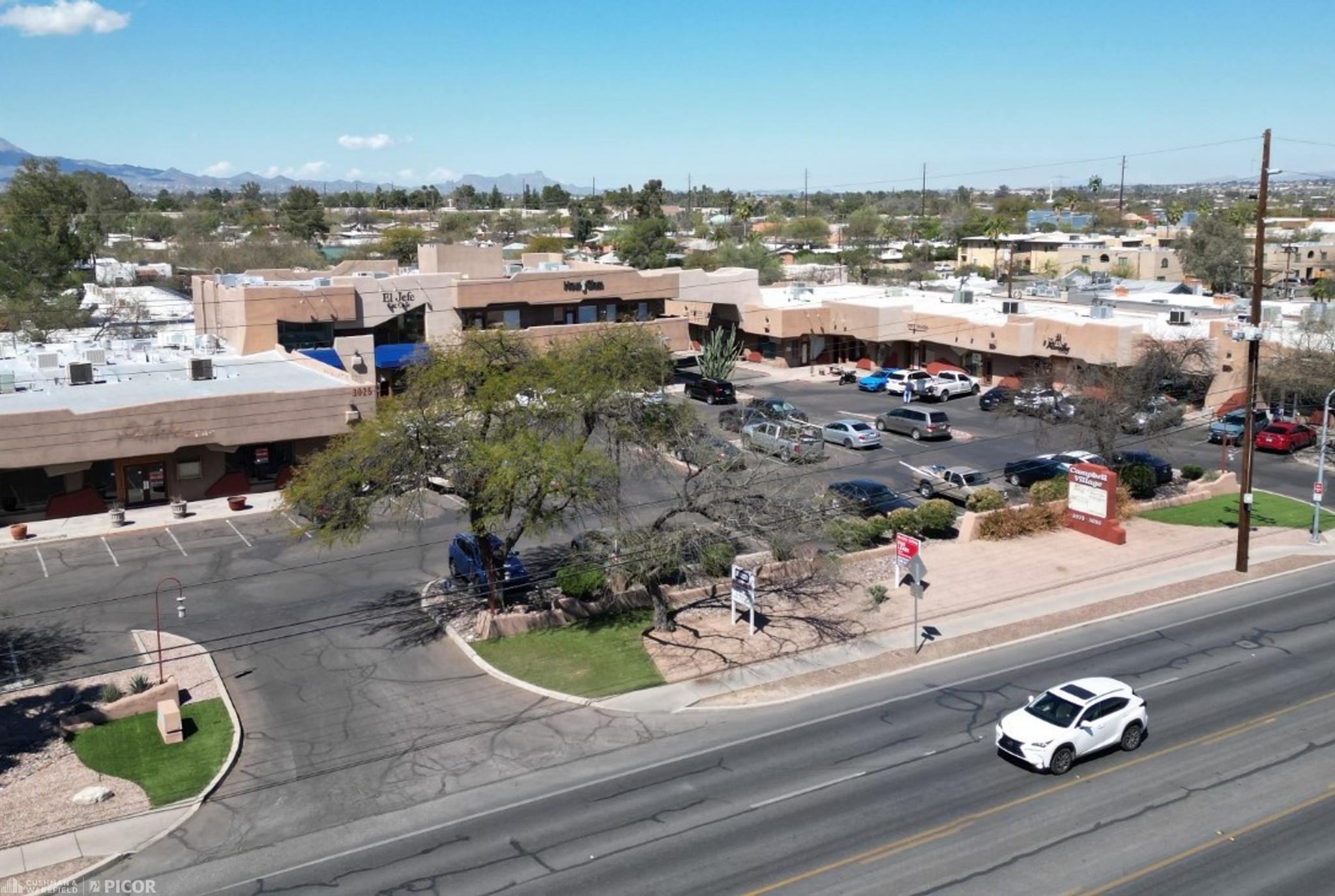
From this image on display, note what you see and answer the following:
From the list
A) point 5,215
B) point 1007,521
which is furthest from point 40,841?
point 5,215

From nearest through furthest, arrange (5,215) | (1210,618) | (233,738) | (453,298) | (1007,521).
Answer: (233,738) < (1210,618) < (1007,521) < (453,298) < (5,215)

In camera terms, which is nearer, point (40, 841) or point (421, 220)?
point (40, 841)

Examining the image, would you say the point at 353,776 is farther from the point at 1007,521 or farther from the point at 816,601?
the point at 1007,521

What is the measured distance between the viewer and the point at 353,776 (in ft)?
70.5

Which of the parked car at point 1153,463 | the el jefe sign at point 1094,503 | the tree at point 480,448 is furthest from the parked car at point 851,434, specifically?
the tree at point 480,448

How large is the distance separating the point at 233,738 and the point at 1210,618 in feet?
79.7

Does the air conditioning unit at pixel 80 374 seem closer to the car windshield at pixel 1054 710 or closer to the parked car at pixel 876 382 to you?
the car windshield at pixel 1054 710

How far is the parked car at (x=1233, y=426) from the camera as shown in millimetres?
48688

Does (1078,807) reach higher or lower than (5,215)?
lower

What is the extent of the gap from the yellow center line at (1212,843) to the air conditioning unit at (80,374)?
4020cm

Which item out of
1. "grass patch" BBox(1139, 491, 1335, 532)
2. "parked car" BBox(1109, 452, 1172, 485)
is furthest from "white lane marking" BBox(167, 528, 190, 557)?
"parked car" BBox(1109, 452, 1172, 485)

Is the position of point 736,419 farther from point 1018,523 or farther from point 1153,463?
point 1153,463

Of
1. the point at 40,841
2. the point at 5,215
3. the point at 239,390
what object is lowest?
the point at 40,841

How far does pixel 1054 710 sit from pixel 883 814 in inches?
178
